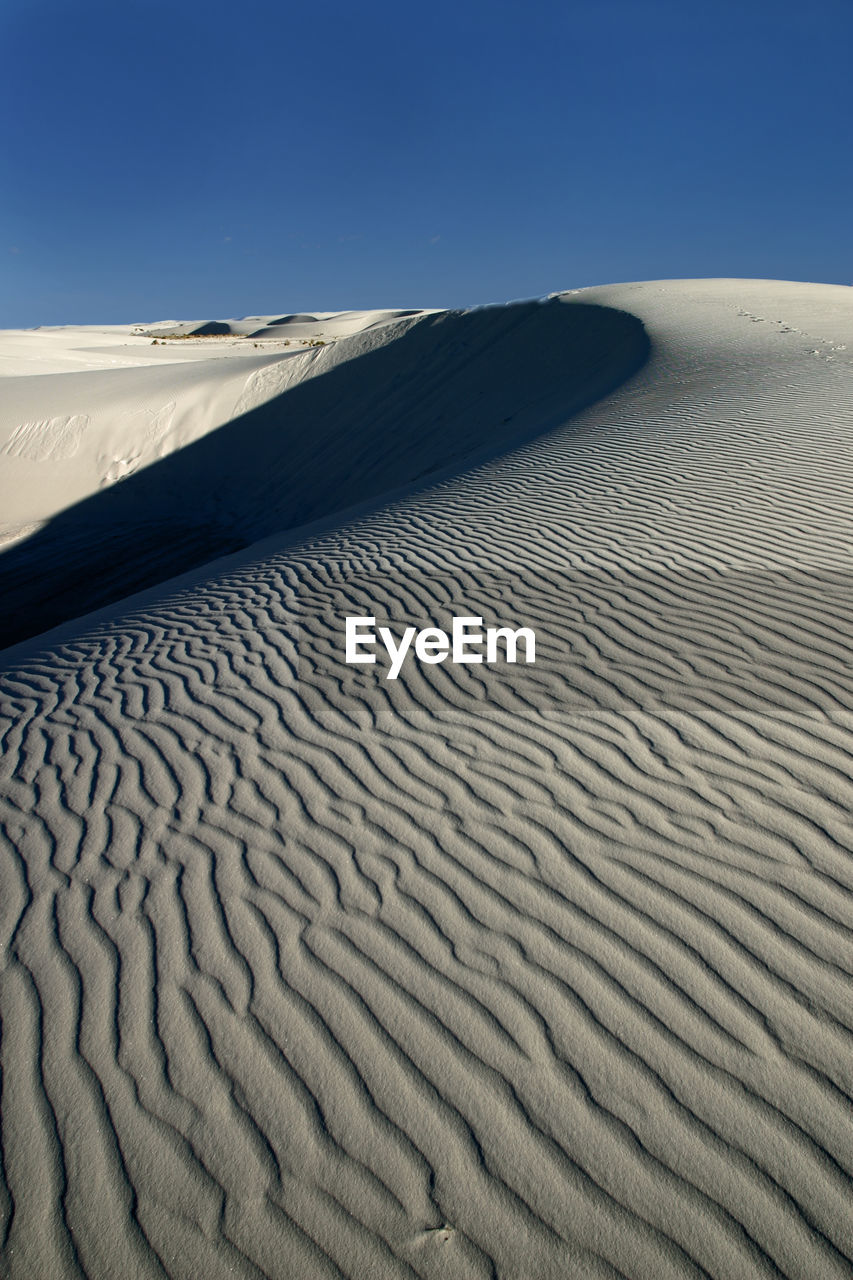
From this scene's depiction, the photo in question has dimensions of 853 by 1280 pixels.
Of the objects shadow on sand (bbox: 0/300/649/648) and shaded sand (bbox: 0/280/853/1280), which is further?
shadow on sand (bbox: 0/300/649/648)

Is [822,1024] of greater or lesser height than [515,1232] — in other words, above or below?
above

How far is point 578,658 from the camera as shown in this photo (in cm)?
517

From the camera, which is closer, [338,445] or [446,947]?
[446,947]

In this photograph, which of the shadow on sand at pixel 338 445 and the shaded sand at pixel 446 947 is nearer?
the shaded sand at pixel 446 947

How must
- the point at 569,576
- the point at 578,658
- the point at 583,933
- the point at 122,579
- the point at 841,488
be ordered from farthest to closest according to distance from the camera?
the point at 122,579, the point at 841,488, the point at 569,576, the point at 578,658, the point at 583,933

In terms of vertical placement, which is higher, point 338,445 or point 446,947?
point 338,445

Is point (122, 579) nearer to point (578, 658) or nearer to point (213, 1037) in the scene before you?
point (578, 658)

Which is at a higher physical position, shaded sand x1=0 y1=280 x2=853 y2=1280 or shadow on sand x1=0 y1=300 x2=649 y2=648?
shadow on sand x1=0 y1=300 x2=649 y2=648

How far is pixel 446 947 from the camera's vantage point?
3.06 m

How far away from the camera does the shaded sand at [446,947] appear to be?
2270 millimetres

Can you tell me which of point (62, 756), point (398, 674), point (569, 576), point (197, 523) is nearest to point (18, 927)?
point (62, 756)

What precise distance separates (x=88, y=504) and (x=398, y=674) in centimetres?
1445

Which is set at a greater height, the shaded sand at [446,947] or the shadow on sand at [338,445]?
the shadow on sand at [338,445]

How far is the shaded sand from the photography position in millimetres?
2270
